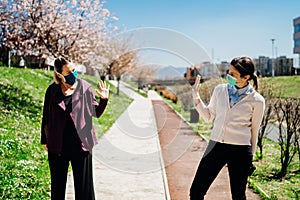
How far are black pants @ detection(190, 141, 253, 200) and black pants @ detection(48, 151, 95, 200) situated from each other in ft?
3.57

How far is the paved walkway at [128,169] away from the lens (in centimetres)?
548

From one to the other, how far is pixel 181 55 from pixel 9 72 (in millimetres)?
7489

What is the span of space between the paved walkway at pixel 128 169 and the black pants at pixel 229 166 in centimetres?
157

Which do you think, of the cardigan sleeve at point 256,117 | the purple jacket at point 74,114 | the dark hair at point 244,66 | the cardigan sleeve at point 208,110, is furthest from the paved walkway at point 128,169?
the dark hair at point 244,66

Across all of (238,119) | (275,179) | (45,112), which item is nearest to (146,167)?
(275,179)

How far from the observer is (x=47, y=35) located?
48.0ft

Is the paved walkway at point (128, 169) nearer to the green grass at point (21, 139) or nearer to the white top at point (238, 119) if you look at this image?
the green grass at point (21, 139)

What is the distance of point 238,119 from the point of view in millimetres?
3719

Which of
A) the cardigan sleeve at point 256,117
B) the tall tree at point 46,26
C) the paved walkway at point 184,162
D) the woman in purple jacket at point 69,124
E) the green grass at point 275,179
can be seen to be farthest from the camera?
the tall tree at point 46,26

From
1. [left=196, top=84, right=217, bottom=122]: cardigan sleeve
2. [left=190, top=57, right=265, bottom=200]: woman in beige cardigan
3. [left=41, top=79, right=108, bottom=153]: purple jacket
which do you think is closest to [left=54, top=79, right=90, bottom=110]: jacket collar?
[left=41, top=79, right=108, bottom=153]: purple jacket

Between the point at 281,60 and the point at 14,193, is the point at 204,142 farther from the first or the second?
the point at 281,60

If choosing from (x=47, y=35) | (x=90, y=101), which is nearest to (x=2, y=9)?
(x=47, y=35)

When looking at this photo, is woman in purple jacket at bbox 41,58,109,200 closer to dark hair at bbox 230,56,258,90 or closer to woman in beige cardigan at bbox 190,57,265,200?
woman in beige cardigan at bbox 190,57,265,200

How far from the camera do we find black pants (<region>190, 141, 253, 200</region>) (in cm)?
373
